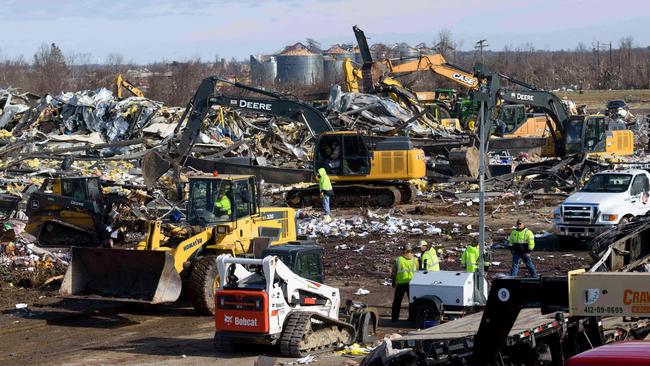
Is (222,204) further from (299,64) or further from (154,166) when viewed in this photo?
(299,64)

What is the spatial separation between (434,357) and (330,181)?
21.2 meters

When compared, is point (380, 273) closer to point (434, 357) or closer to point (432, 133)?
point (434, 357)

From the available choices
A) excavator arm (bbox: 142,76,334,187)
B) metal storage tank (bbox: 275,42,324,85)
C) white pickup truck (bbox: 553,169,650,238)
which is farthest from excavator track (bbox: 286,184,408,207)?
metal storage tank (bbox: 275,42,324,85)

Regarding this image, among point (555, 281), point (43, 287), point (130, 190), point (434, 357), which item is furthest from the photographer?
point (130, 190)

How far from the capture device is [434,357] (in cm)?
1127

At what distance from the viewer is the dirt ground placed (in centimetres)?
1559

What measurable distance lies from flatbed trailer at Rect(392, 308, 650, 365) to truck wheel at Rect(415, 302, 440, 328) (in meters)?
4.51


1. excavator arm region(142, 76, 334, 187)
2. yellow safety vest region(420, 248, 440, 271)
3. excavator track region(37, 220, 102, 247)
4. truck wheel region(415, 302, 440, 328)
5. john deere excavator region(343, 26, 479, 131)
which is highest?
john deere excavator region(343, 26, 479, 131)

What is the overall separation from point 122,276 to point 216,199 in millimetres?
2121

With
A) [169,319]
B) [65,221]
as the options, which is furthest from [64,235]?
[169,319]

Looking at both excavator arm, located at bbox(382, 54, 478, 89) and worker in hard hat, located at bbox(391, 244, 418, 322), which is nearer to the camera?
worker in hard hat, located at bbox(391, 244, 418, 322)

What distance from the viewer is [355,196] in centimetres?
3250

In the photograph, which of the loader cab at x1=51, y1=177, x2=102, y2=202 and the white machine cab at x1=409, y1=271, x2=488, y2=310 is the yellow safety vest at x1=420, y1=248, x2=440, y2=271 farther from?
the loader cab at x1=51, y1=177, x2=102, y2=202

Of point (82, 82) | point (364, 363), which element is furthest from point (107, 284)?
point (82, 82)
